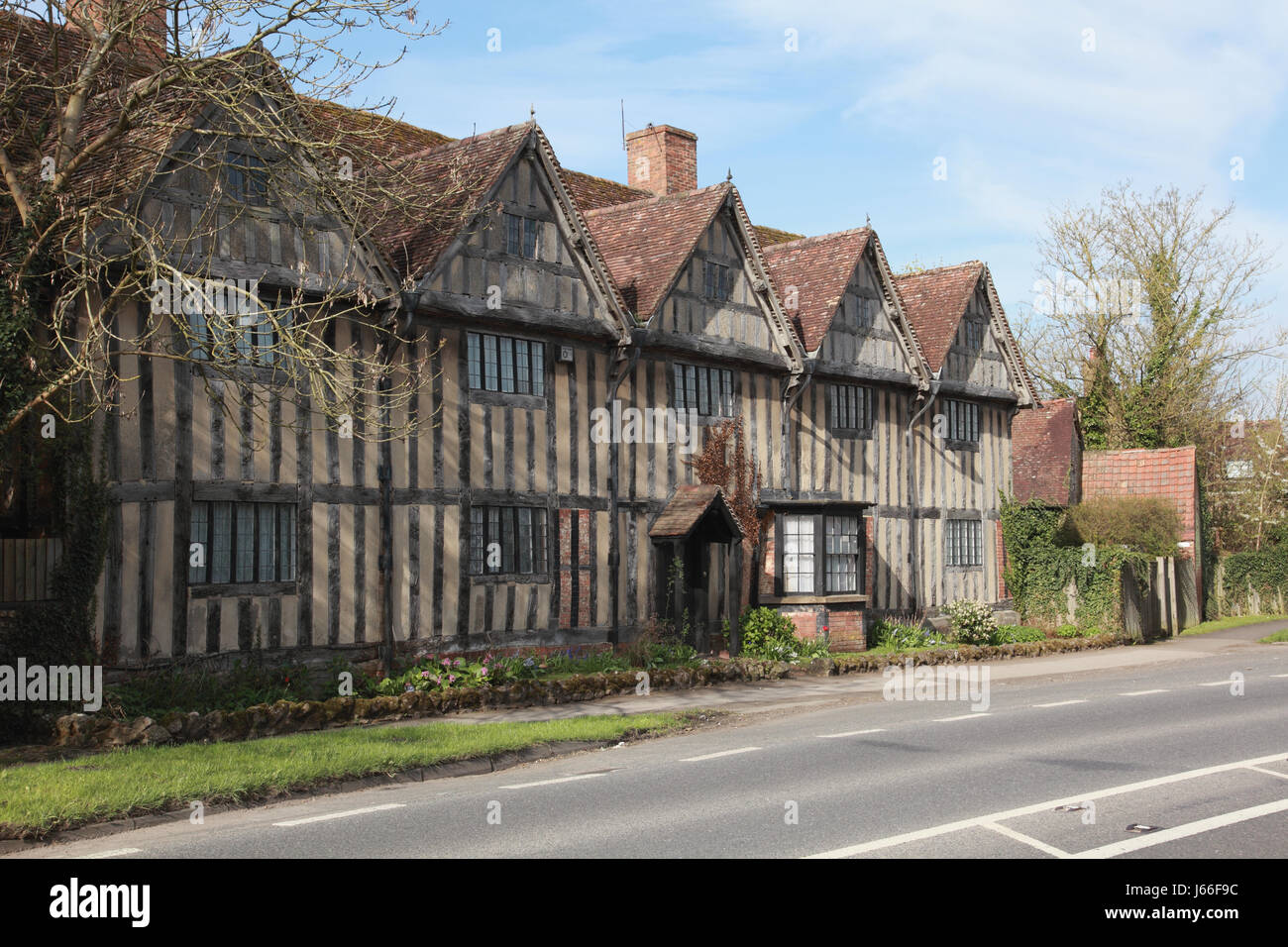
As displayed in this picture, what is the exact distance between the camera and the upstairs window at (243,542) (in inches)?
626

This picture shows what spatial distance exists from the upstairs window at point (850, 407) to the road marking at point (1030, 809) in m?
14.3

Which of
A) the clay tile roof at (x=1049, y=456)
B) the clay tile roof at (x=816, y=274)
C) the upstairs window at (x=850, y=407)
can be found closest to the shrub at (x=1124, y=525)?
the clay tile roof at (x=1049, y=456)

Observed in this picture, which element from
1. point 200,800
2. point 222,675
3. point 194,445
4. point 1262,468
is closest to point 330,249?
point 194,445

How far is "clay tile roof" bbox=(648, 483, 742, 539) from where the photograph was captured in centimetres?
2114

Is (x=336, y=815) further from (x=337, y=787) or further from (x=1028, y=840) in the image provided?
(x=1028, y=840)

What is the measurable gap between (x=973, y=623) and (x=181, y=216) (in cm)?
1736

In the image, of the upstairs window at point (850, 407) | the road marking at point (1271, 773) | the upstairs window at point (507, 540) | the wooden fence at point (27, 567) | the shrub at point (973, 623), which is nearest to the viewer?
the road marking at point (1271, 773)

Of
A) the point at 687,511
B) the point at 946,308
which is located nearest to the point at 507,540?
the point at 687,511

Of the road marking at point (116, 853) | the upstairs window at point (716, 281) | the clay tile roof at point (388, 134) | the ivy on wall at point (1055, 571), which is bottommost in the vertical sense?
the road marking at point (116, 853)

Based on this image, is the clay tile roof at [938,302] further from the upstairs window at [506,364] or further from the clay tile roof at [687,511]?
the upstairs window at [506,364]

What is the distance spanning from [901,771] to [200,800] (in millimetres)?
5888

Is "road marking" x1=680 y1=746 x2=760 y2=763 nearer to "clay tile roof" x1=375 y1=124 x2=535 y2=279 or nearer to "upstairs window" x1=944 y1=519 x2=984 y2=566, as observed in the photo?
"clay tile roof" x1=375 y1=124 x2=535 y2=279

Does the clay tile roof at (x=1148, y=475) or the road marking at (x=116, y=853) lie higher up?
the clay tile roof at (x=1148, y=475)
